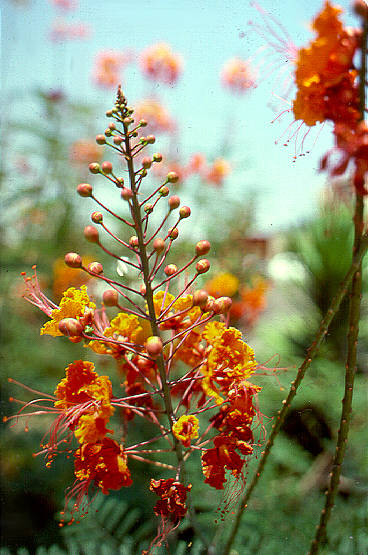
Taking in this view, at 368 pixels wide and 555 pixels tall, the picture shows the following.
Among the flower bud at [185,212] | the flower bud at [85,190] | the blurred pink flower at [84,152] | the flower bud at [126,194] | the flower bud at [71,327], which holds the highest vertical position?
the blurred pink flower at [84,152]

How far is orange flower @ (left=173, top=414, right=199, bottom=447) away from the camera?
85cm

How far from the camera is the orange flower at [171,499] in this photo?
0.88 m

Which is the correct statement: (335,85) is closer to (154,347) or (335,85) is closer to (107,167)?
(107,167)

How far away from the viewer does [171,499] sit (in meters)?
0.88

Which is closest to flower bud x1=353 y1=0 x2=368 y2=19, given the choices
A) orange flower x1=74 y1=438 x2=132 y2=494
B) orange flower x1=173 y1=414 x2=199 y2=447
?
orange flower x1=173 y1=414 x2=199 y2=447

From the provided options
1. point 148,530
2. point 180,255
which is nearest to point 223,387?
point 148,530

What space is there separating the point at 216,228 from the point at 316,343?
2.85 metres

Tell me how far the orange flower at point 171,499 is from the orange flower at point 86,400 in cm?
18

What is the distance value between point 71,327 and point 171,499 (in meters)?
0.43

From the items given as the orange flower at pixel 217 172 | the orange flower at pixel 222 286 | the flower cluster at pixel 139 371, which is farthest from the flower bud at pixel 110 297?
the orange flower at pixel 217 172

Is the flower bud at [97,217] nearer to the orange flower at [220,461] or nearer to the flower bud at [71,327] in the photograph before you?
the flower bud at [71,327]

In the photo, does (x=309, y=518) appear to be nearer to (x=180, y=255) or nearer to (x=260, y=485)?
(x=260, y=485)

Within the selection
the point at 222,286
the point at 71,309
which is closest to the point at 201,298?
the point at 71,309

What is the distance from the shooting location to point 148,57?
320cm
